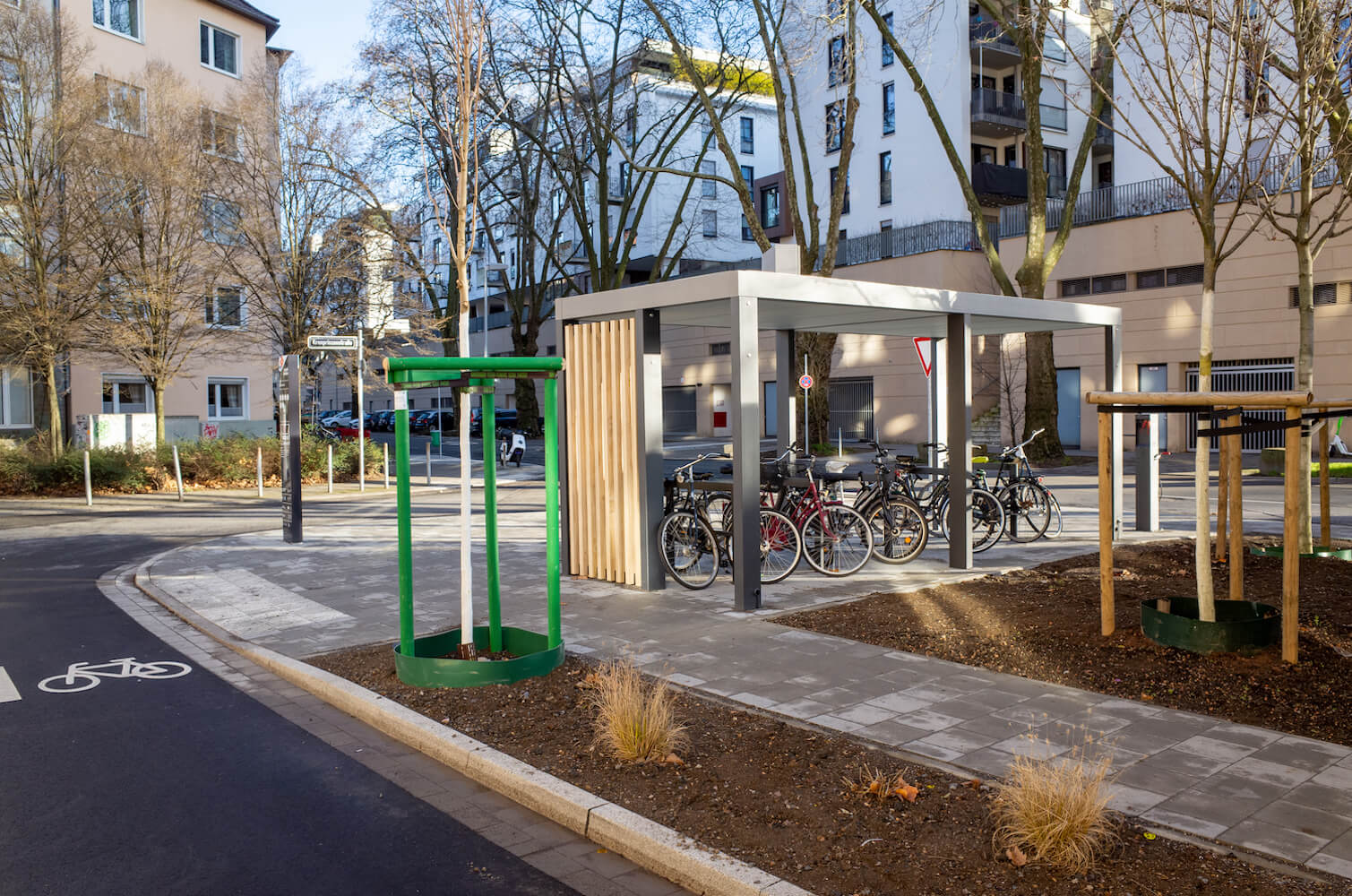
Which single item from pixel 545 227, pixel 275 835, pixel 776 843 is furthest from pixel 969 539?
pixel 545 227

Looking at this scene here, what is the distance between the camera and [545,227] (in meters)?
52.5

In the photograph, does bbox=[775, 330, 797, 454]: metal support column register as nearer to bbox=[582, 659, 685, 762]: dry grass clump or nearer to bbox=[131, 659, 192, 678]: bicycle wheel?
bbox=[131, 659, 192, 678]: bicycle wheel

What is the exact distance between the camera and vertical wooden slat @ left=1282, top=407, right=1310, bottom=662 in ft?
19.9

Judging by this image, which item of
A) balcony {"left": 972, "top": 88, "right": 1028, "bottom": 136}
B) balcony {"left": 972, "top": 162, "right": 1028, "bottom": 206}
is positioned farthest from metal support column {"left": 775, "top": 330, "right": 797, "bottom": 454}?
balcony {"left": 972, "top": 88, "right": 1028, "bottom": 136}

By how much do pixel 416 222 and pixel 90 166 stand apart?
357 inches

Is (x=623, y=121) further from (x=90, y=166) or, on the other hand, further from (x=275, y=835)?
(x=275, y=835)

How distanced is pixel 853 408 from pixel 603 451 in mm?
31761

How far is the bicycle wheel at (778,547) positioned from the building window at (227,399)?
2861cm

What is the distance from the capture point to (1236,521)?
22.2 feet

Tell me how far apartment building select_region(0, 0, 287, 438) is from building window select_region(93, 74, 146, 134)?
33 millimetres

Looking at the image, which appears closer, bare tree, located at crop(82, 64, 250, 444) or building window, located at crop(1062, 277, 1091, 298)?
bare tree, located at crop(82, 64, 250, 444)

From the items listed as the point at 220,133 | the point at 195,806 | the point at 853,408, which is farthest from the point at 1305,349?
the point at 853,408

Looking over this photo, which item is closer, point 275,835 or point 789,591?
point 275,835

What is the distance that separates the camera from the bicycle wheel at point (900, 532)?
10.9 metres
